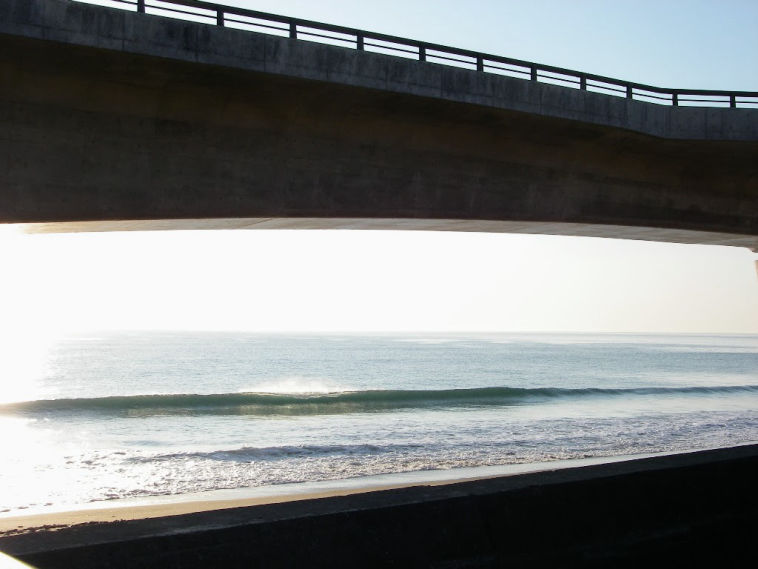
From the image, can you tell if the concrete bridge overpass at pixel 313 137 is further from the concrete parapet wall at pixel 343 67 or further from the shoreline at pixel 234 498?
the shoreline at pixel 234 498

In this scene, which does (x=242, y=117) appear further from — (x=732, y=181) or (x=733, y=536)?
(x=732, y=181)

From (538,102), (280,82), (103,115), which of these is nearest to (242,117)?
(280,82)

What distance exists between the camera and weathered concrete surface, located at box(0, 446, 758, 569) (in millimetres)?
4020

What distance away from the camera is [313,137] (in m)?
13.4

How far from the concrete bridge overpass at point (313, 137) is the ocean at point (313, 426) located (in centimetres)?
539

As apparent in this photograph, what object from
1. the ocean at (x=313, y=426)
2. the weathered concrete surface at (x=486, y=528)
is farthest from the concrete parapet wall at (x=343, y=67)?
the weathered concrete surface at (x=486, y=528)

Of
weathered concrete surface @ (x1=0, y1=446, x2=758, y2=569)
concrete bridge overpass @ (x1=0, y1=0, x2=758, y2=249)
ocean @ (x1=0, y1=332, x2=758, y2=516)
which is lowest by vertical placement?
ocean @ (x1=0, y1=332, x2=758, y2=516)

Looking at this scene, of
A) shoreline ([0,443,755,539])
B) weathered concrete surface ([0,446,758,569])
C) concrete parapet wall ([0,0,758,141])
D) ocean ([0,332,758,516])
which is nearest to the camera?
weathered concrete surface ([0,446,758,569])

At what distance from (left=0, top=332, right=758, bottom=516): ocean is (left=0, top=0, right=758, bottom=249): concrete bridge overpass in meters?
5.39

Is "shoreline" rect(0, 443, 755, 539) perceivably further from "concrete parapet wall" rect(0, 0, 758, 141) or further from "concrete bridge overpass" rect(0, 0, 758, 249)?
"concrete parapet wall" rect(0, 0, 758, 141)

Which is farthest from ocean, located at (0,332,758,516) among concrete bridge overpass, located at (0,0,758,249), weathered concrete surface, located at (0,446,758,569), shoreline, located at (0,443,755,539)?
weathered concrete surface, located at (0,446,758,569)

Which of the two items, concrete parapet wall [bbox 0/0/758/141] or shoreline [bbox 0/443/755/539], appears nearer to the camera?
concrete parapet wall [bbox 0/0/758/141]

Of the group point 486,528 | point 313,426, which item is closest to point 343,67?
point 486,528

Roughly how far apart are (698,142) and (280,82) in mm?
8878
